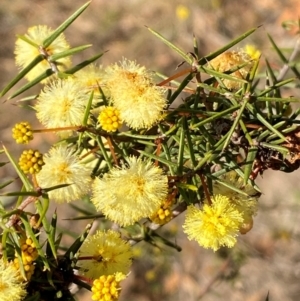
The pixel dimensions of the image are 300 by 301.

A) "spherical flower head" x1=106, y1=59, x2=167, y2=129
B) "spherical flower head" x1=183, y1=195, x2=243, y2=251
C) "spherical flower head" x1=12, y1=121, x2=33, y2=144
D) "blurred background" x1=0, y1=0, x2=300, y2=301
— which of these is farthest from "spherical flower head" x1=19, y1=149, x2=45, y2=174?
"blurred background" x1=0, y1=0, x2=300, y2=301

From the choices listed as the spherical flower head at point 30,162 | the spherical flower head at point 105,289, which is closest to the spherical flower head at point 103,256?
the spherical flower head at point 105,289

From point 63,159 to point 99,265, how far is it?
0.21 metres

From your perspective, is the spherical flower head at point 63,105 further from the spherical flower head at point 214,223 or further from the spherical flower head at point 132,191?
the spherical flower head at point 214,223

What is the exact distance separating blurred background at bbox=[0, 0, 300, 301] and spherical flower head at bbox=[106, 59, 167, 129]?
6.23ft

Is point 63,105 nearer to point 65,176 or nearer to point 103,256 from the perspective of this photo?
point 65,176

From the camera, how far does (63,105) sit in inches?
33.1

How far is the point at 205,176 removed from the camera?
83 centimetres

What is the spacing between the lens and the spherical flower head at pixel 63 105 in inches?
32.8

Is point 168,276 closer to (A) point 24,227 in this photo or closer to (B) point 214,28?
(B) point 214,28

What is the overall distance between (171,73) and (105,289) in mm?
3166

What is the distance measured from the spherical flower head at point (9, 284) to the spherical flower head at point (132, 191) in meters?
0.18

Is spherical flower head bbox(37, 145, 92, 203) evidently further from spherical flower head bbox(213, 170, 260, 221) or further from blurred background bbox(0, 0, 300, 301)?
blurred background bbox(0, 0, 300, 301)

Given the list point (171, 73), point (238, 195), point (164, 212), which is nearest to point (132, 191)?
point (164, 212)

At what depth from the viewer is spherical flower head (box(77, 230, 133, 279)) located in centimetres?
88
